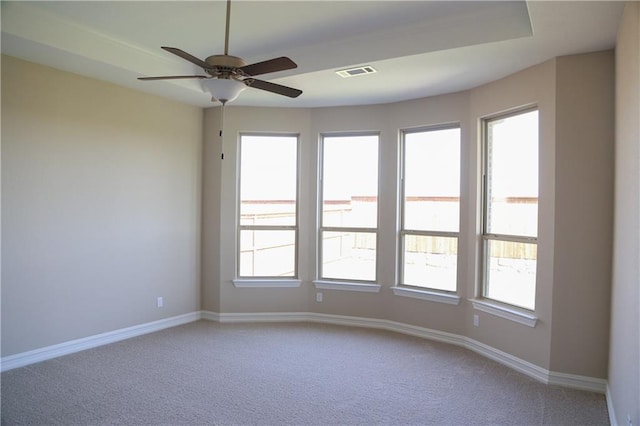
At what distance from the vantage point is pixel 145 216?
4.64m

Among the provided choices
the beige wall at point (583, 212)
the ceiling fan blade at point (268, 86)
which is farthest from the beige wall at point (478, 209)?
the ceiling fan blade at point (268, 86)

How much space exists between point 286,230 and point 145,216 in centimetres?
167

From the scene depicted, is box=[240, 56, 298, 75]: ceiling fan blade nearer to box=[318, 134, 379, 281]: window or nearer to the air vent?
the air vent

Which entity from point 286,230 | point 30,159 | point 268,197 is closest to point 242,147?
point 268,197

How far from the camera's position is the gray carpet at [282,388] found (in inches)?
111

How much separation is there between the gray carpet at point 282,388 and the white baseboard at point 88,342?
0.09 m

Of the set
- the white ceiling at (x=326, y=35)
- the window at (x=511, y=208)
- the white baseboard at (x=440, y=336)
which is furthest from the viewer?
the window at (x=511, y=208)

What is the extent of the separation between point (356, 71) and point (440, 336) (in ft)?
9.53

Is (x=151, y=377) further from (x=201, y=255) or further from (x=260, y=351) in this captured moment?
(x=201, y=255)

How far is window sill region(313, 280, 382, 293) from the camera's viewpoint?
4.95 metres

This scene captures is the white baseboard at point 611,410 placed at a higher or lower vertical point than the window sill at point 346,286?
lower

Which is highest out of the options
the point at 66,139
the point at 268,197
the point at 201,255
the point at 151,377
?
the point at 66,139

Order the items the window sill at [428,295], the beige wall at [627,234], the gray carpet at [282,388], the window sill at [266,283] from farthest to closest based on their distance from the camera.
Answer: the window sill at [266,283] → the window sill at [428,295] → the gray carpet at [282,388] → the beige wall at [627,234]

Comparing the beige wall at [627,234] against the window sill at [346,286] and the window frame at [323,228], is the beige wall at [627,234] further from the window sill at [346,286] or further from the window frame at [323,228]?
the window frame at [323,228]
